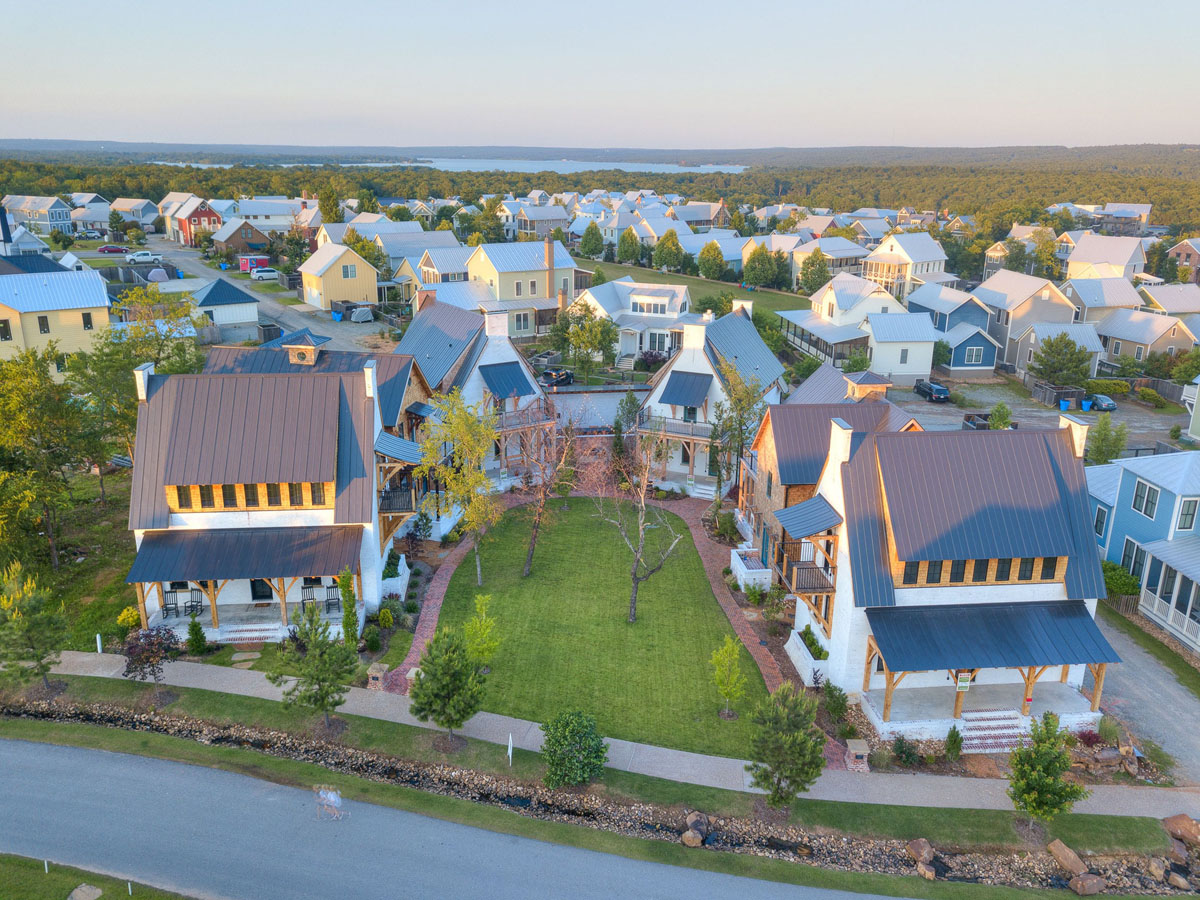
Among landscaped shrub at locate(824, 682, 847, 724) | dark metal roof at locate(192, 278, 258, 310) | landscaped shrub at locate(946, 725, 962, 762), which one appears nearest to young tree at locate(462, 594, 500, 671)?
landscaped shrub at locate(824, 682, 847, 724)

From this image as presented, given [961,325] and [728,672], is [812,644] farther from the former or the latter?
[961,325]

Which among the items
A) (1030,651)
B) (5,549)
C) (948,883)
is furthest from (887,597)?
(5,549)

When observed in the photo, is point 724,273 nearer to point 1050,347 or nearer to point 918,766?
point 1050,347

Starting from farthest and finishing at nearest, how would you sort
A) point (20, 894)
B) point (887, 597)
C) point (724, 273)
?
point (724, 273), point (887, 597), point (20, 894)

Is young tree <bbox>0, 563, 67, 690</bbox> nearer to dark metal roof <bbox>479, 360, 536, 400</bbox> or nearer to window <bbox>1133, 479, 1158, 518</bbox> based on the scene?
dark metal roof <bbox>479, 360, 536, 400</bbox>

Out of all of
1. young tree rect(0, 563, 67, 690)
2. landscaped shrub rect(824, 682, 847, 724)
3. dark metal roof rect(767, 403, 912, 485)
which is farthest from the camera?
dark metal roof rect(767, 403, 912, 485)

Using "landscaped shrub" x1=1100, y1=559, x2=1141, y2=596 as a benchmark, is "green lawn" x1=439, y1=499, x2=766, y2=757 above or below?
below

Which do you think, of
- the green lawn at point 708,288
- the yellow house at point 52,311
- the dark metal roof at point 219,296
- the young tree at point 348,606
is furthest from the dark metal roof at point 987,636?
the green lawn at point 708,288
